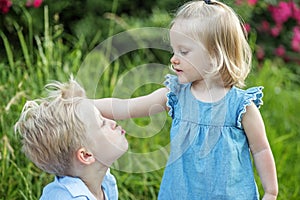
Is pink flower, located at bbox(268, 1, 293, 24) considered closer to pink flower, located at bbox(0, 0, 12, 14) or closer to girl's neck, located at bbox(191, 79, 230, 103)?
pink flower, located at bbox(0, 0, 12, 14)

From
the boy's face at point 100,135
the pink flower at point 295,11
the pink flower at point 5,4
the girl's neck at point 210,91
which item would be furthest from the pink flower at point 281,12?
the boy's face at point 100,135

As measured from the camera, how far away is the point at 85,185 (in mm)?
2701

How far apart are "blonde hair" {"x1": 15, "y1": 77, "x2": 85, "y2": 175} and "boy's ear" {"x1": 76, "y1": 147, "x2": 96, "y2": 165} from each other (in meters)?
0.02

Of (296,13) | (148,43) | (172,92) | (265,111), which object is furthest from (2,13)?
(296,13)

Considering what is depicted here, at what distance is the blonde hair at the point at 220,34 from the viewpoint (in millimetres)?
2619

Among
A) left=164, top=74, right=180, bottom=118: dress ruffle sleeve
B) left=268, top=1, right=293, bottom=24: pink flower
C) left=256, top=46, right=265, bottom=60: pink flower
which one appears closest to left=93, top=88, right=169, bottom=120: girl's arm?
left=164, top=74, right=180, bottom=118: dress ruffle sleeve

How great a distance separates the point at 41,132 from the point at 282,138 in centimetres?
236

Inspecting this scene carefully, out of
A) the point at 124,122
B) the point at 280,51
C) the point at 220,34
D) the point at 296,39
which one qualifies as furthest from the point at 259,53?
the point at 220,34

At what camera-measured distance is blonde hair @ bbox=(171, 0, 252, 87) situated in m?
2.62

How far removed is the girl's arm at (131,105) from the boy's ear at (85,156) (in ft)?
0.80

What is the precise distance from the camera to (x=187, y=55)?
8.66ft

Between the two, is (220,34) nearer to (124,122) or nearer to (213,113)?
(213,113)

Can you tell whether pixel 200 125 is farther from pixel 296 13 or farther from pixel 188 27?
pixel 296 13

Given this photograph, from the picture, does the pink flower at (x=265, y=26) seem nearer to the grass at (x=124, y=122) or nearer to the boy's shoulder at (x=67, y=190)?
the grass at (x=124, y=122)
